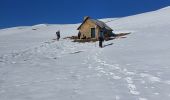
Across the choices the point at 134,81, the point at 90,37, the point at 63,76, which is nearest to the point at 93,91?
the point at 134,81

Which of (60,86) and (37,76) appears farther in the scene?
(37,76)

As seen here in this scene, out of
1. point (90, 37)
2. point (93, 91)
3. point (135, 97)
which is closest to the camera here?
point (135, 97)

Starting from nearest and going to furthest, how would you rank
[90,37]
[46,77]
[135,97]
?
1. [135,97]
2. [46,77]
3. [90,37]

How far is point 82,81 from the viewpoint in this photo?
13125 millimetres

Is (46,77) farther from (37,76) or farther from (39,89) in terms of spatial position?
(39,89)

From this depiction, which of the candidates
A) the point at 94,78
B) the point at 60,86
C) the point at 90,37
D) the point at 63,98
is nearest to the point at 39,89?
the point at 60,86

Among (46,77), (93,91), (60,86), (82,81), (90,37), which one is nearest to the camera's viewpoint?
(93,91)

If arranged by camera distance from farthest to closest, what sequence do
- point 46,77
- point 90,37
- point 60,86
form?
point 90,37 → point 46,77 → point 60,86

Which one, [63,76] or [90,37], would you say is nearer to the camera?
[63,76]

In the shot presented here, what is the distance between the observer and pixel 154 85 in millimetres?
11758

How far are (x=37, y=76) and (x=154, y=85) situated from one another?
18.7 feet

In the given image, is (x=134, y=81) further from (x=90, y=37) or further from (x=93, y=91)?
(x=90, y=37)

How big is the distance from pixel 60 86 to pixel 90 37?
1514 inches

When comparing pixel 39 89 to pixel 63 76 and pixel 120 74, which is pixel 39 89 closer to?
pixel 63 76
